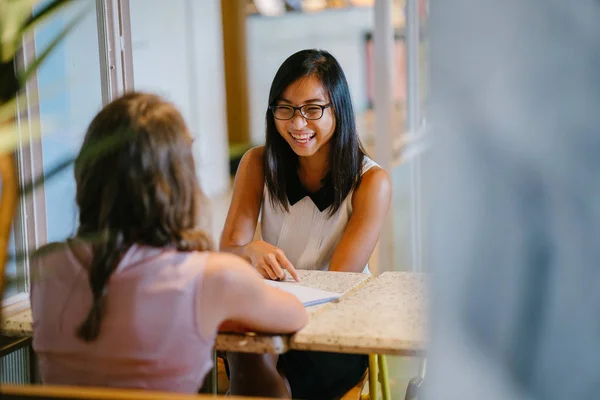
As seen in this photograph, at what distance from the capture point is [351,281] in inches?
65.4

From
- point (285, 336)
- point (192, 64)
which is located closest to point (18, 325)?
point (285, 336)

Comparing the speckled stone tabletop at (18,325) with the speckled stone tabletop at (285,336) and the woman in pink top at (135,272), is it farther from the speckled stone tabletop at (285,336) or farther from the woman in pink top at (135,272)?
the speckled stone tabletop at (285,336)

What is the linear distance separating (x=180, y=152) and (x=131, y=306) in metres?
0.25

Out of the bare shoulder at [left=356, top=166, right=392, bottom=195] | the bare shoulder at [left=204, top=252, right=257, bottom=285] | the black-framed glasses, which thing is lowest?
the bare shoulder at [left=204, top=252, right=257, bottom=285]

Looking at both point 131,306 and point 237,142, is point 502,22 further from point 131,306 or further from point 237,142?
point 237,142

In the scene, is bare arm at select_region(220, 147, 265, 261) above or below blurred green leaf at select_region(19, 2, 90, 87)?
below

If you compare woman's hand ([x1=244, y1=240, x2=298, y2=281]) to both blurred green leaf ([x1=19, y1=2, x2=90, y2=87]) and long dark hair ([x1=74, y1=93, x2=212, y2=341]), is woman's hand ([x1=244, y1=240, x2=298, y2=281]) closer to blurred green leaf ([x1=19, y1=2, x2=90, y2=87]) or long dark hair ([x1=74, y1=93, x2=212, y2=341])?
long dark hair ([x1=74, y1=93, x2=212, y2=341])

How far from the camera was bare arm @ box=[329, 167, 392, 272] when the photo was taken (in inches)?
75.4

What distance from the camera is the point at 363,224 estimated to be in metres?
1.96

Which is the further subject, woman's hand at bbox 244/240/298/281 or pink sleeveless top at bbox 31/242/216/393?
woman's hand at bbox 244/240/298/281

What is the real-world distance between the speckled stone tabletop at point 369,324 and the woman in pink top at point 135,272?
201 millimetres

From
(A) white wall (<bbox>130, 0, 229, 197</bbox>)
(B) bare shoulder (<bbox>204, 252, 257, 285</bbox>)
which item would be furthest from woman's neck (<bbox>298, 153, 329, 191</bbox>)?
(A) white wall (<bbox>130, 0, 229, 197</bbox>)

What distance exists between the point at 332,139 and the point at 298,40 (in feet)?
22.8

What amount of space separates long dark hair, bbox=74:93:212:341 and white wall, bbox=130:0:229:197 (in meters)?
3.49
